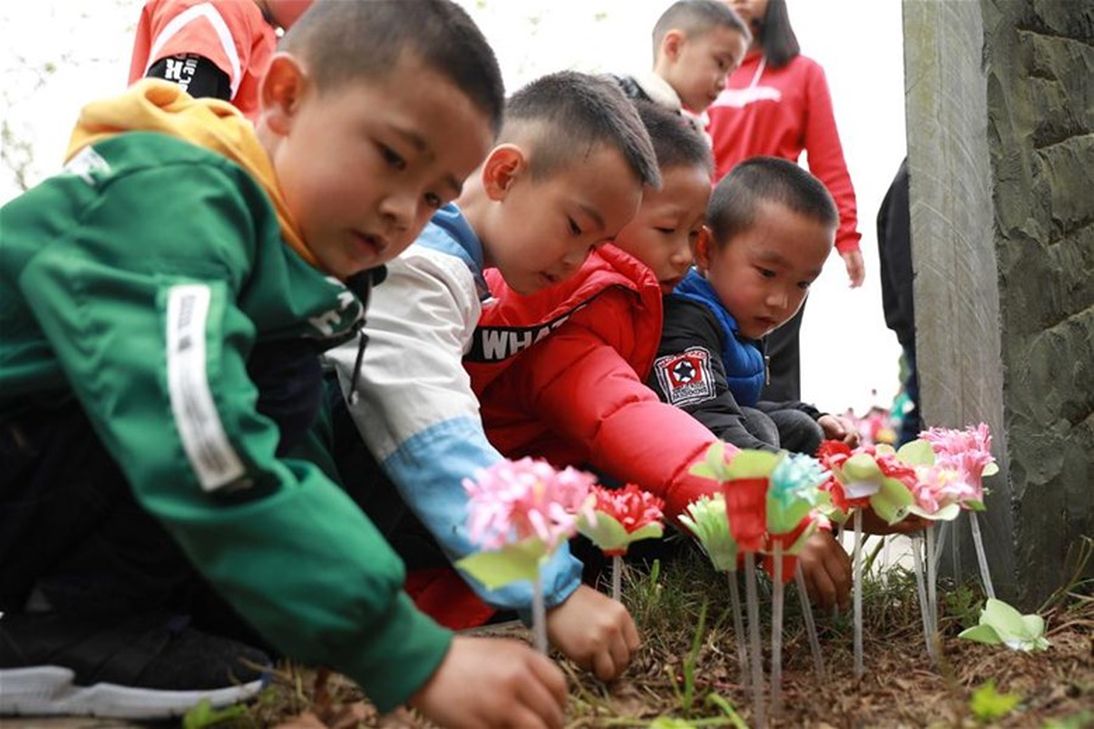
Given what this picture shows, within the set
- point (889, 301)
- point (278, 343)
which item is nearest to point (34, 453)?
point (278, 343)

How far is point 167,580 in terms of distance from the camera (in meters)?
1.72

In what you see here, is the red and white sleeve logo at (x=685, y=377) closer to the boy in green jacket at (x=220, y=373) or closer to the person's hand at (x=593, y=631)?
the person's hand at (x=593, y=631)

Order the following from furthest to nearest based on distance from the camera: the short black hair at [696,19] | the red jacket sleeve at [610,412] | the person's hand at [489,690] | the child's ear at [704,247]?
the short black hair at [696,19]
the child's ear at [704,247]
the red jacket sleeve at [610,412]
the person's hand at [489,690]

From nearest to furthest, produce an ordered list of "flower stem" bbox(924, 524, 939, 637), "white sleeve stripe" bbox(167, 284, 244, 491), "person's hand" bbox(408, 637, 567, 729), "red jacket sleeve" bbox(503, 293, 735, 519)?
1. "white sleeve stripe" bbox(167, 284, 244, 491)
2. "person's hand" bbox(408, 637, 567, 729)
3. "flower stem" bbox(924, 524, 939, 637)
4. "red jacket sleeve" bbox(503, 293, 735, 519)

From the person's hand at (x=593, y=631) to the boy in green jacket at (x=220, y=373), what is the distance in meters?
0.38

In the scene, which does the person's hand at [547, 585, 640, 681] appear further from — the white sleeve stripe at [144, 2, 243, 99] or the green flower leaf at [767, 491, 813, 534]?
the white sleeve stripe at [144, 2, 243, 99]

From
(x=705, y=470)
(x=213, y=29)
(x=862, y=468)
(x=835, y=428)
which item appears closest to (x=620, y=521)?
(x=705, y=470)

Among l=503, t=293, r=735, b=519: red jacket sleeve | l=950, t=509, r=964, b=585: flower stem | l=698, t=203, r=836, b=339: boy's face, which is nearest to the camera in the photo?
l=503, t=293, r=735, b=519: red jacket sleeve

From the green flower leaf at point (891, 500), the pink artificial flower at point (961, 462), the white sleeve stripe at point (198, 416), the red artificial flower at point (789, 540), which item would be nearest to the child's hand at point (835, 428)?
the pink artificial flower at point (961, 462)

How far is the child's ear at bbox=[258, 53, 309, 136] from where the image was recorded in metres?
1.69

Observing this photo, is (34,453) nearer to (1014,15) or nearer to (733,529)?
(733,529)

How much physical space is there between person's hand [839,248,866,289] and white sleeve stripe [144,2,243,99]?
10.0ft

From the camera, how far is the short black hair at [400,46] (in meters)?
1.64

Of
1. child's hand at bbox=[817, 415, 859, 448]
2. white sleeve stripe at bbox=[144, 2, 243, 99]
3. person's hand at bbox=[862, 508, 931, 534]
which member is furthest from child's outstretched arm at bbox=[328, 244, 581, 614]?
child's hand at bbox=[817, 415, 859, 448]
